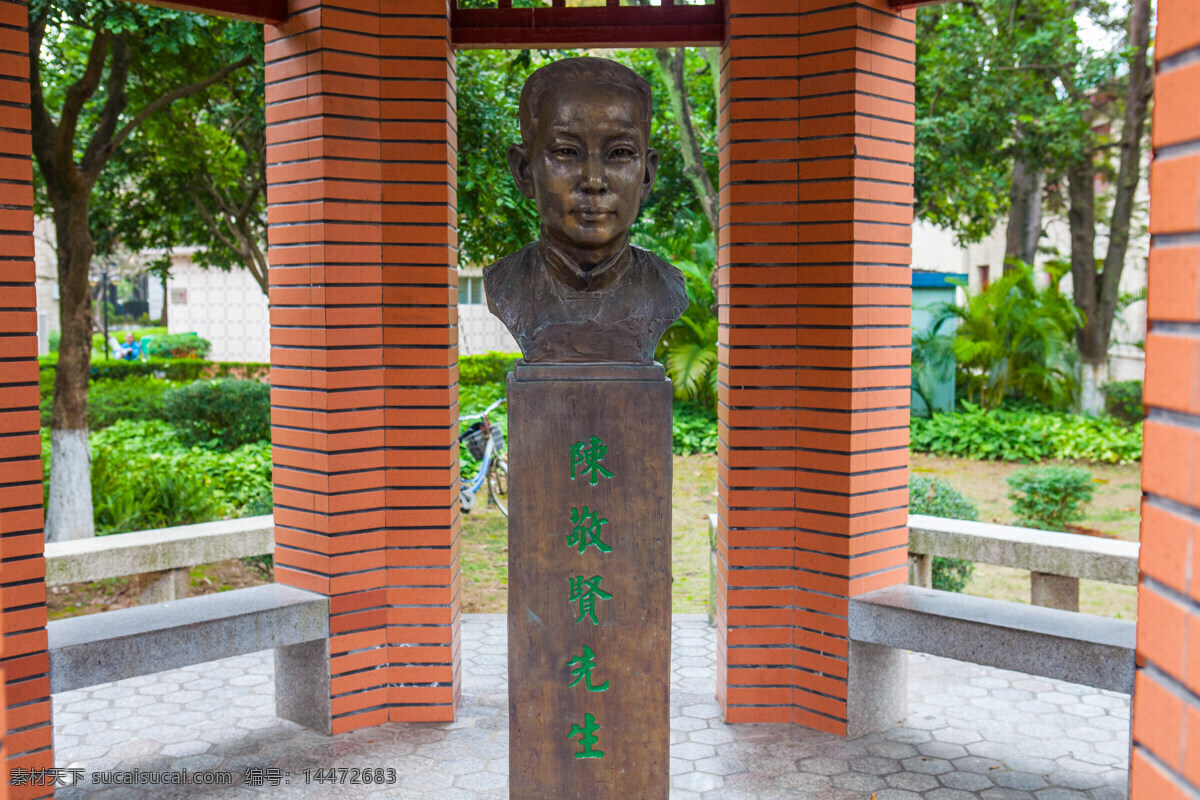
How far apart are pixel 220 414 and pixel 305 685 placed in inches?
325

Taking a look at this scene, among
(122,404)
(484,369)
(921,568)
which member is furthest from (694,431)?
(122,404)

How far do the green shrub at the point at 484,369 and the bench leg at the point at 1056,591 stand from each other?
12971 millimetres

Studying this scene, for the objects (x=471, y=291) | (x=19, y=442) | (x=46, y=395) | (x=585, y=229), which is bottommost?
(x=46, y=395)

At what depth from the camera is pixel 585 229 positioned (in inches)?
130

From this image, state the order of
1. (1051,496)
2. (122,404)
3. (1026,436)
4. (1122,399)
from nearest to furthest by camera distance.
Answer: (1051,496) < (1026,436) < (122,404) < (1122,399)

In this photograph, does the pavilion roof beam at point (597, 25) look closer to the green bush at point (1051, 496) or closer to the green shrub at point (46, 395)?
the green bush at point (1051, 496)

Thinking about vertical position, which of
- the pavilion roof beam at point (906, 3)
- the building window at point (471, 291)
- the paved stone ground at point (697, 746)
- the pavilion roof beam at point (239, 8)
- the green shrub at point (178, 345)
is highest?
the pavilion roof beam at point (906, 3)

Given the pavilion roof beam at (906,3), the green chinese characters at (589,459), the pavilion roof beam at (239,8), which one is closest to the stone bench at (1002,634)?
the green chinese characters at (589,459)

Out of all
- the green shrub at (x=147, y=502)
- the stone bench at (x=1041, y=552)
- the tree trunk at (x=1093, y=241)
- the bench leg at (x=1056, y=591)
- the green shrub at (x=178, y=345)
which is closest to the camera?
the stone bench at (x=1041, y=552)

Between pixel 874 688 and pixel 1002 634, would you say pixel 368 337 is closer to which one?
pixel 874 688

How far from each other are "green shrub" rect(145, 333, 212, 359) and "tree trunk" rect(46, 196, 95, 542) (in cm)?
1750

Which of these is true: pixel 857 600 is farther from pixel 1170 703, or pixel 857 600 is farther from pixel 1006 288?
pixel 1006 288

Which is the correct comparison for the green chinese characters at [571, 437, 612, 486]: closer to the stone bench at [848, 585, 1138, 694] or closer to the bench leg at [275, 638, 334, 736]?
the stone bench at [848, 585, 1138, 694]

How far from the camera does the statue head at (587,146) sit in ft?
10.6
